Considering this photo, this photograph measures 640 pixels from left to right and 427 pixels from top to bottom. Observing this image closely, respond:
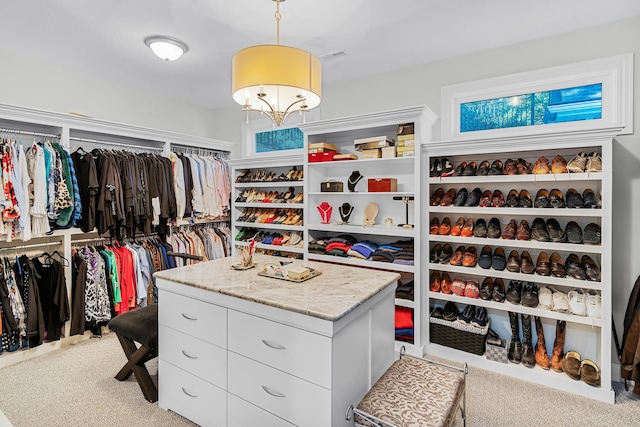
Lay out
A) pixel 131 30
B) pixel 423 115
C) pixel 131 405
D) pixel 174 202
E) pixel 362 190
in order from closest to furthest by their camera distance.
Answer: pixel 131 405, pixel 131 30, pixel 423 115, pixel 362 190, pixel 174 202

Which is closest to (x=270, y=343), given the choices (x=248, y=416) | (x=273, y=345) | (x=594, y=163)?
(x=273, y=345)

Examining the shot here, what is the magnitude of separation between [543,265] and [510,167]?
0.80 metres

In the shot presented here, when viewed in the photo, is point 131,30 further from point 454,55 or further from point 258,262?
point 454,55

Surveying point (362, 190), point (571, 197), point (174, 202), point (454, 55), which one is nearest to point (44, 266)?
point (174, 202)

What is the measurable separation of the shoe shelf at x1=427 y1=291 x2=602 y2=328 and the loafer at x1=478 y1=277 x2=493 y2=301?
0.04 m

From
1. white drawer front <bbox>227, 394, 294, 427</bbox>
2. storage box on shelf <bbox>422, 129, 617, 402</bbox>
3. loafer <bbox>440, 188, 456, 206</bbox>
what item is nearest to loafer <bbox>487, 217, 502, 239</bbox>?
storage box on shelf <bbox>422, 129, 617, 402</bbox>

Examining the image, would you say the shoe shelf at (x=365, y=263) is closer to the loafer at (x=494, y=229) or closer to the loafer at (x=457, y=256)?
the loafer at (x=457, y=256)

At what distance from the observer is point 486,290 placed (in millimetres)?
2785

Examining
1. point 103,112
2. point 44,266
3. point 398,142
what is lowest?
point 44,266

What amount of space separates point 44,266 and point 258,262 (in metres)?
2.07

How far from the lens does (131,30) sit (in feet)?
8.68

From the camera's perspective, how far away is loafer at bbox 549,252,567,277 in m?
2.48

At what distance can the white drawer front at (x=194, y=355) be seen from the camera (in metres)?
1.82

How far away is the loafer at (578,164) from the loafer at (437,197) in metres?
0.94
